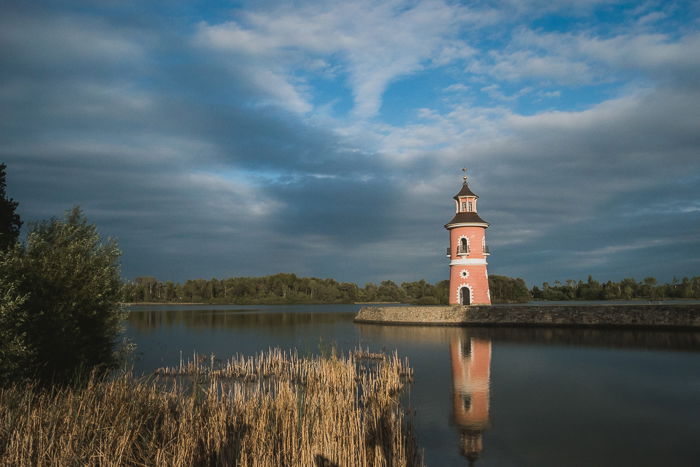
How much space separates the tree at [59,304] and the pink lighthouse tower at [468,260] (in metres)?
28.3

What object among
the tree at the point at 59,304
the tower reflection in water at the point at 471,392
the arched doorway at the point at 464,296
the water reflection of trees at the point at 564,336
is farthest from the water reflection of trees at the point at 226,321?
the tree at the point at 59,304

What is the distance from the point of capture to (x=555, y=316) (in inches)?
1332

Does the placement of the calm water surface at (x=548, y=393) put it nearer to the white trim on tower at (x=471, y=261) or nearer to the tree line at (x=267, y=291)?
the white trim on tower at (x=471, y=261)

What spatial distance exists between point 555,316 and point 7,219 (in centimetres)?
3305

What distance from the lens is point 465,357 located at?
23.0 metres

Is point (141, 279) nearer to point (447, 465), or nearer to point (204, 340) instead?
point (204, 340)

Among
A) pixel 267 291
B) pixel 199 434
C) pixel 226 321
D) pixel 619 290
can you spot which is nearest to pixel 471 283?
pixel 226 321

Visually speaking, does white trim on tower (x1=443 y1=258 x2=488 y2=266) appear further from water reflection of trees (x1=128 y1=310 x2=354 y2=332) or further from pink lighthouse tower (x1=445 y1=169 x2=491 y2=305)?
water reflection of trees (x1=128 y1=310 x2=354 y2=332)

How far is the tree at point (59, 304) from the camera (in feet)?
33.2

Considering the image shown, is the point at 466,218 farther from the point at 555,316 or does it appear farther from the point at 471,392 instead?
the point at 471,392

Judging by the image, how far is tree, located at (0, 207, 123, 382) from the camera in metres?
10.1

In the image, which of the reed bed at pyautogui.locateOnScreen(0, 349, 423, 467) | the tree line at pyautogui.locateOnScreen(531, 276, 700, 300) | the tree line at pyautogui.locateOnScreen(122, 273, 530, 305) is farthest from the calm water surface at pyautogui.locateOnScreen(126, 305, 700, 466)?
the tree line at pyautogui.locateOnScreen(122, 273, 530, 305)

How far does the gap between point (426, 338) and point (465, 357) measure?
26.1 feet

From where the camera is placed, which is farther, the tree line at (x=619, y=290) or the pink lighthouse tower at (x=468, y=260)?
the tree line at (x=619, y=290)
